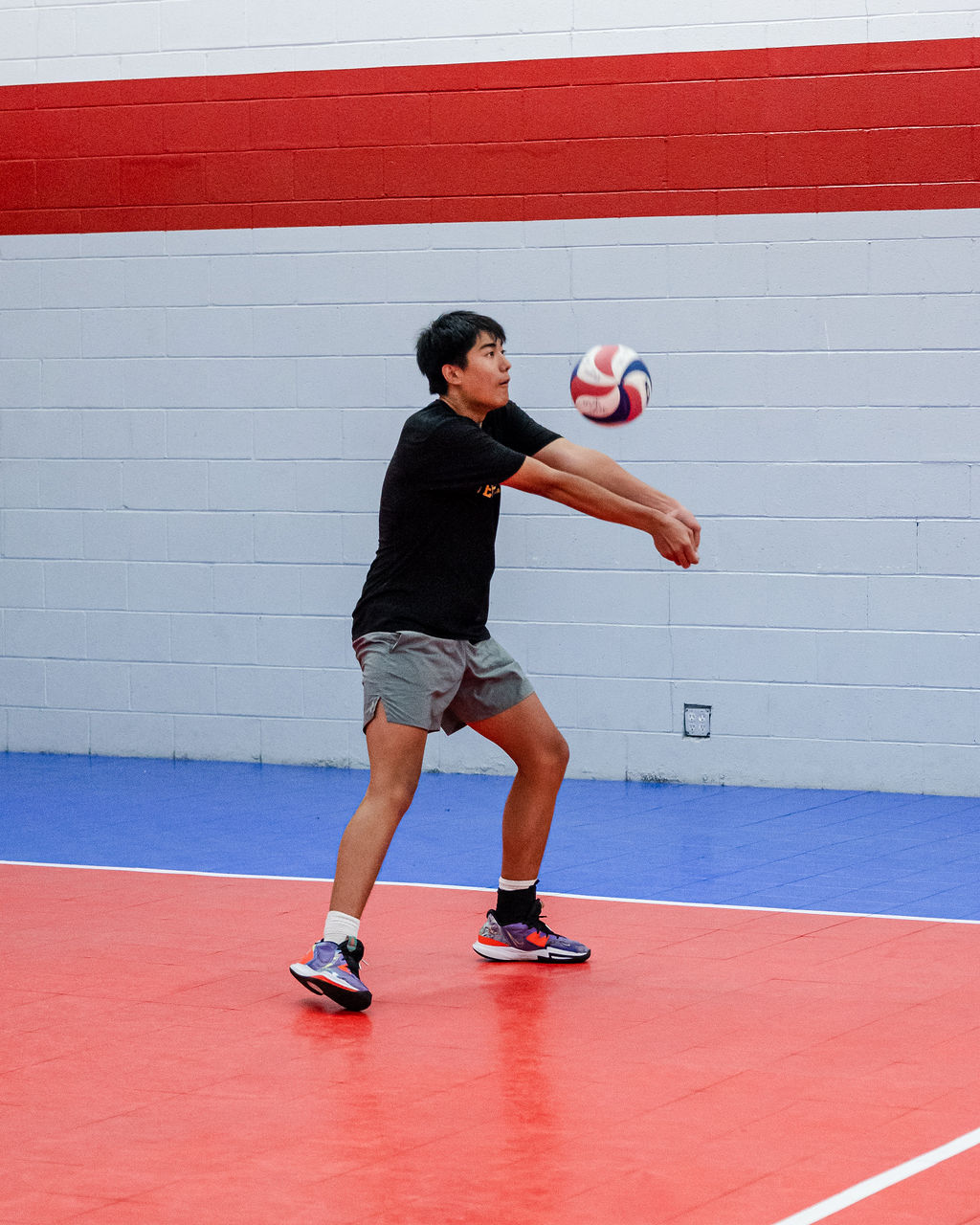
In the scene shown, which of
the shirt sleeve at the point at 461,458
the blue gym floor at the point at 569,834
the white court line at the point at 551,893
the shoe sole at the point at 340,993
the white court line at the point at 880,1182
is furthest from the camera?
the blue gym floor at the point at 569,834

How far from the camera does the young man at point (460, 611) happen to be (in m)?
5.21

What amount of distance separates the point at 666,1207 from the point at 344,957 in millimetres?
1804

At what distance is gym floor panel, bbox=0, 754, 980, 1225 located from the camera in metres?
3.64

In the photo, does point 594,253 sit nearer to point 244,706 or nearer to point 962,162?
point 962,162

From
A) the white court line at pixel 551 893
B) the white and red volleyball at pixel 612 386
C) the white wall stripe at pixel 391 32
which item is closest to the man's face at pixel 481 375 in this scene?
the white and red volleyball at pixel 612 386

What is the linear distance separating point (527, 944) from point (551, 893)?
1.08 m

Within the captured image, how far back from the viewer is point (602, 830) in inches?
315

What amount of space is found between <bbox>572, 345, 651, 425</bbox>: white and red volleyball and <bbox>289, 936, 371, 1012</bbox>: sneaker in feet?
6.16

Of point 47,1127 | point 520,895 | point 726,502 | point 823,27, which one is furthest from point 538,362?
point 47,1127

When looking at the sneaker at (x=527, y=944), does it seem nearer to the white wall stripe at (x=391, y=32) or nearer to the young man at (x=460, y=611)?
the young man at (x=460, y=611)

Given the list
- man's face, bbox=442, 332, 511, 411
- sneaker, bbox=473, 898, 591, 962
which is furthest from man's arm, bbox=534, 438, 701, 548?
sneaker, bbox=473, 898, 591, 962

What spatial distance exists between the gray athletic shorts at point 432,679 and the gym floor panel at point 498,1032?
0.81 metres

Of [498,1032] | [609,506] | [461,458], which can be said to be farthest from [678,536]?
[498,1032]

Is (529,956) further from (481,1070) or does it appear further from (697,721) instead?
(697,721)
